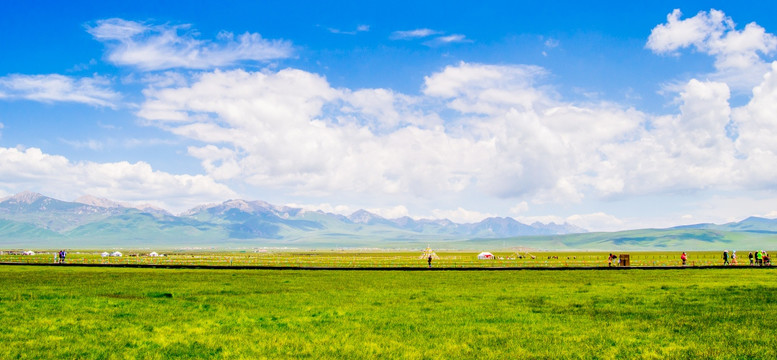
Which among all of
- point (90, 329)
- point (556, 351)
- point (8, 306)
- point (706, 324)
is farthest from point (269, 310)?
point (706, 324)

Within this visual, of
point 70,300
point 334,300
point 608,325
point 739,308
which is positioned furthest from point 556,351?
point 70,300

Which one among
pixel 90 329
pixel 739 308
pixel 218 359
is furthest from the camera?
pixel 739 308

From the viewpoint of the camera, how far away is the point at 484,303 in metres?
27.6

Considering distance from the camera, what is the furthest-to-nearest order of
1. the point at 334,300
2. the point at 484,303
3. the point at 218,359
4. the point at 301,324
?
the point at 334,300, the point at 484,303, the point at 301,324, the point at 218,359

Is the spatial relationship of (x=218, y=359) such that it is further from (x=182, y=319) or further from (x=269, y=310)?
(x=269, y=310)

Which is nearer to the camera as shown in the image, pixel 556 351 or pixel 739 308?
pixel 556 351

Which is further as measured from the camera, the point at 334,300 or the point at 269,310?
the point at 334,300

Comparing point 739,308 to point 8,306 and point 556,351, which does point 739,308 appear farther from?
point 8,306

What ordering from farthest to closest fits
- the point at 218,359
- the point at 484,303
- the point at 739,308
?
the point at 484,303
the point at 739,308
the point at 218,359

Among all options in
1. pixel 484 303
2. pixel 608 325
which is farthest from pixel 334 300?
pixel 608 325

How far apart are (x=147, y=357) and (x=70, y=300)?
633 inches

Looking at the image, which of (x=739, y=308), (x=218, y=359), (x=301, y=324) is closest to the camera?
(x=218, y=359)

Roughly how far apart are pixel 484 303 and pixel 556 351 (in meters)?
11.6

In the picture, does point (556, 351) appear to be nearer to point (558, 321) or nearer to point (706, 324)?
point (558, 321)
